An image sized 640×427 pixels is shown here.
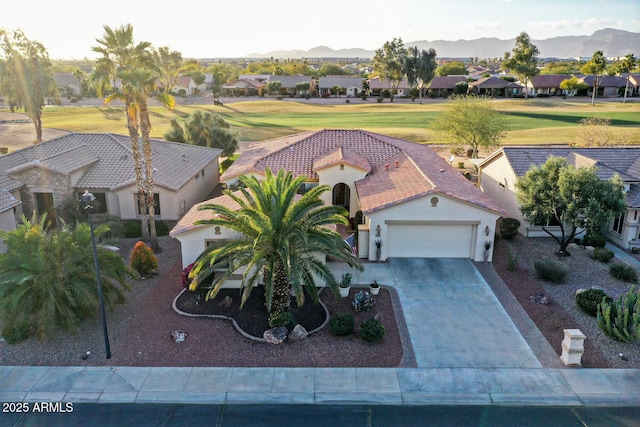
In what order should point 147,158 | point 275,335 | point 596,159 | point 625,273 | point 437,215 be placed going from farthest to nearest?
point 596,159 < point 147,158 < point 437,215 < point 625,273 < point 275,335

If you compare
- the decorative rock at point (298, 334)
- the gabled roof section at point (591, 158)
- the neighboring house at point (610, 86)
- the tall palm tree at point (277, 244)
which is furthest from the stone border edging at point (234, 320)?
the neighboring house at point (610, 86)

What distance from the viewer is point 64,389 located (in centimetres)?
1416

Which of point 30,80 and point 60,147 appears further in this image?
point 30,80

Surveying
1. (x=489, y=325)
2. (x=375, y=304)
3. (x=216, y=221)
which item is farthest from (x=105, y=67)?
(x=489, y=325)

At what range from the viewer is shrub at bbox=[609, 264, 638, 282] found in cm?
2114

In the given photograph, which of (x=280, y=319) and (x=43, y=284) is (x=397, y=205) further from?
(x=43, y=284)

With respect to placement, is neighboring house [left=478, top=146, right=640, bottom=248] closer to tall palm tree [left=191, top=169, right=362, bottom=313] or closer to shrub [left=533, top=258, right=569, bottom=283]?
shrub [left=533, top=258, right=569, bottom=283]

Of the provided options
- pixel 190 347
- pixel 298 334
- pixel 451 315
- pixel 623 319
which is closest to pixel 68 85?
pixel 190 347

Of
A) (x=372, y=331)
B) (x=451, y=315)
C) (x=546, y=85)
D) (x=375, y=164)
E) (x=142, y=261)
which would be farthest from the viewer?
(x=546, y=85)

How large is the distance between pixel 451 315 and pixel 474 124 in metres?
31.8

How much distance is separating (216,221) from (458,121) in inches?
1371

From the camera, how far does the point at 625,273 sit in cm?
2117

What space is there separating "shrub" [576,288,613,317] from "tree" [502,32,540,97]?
10352 centimetres

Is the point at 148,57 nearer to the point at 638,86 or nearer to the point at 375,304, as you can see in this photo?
the point at 375,304
